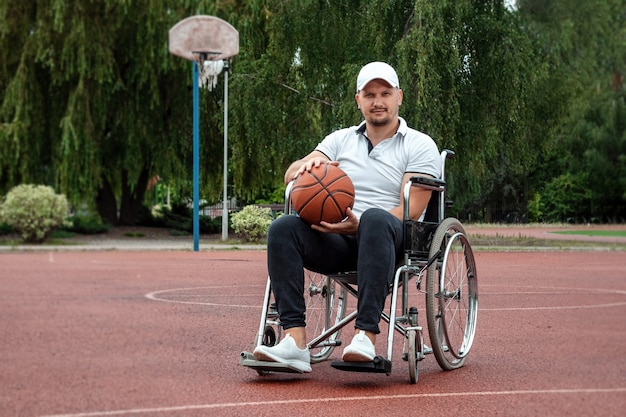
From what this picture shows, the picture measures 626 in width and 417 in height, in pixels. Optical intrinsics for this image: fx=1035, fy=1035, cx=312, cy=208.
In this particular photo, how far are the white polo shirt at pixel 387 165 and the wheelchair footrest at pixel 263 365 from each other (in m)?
0.89

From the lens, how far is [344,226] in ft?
16.0

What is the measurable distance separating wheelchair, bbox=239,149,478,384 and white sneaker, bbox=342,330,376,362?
0.09 ft

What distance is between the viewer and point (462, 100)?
67.7 ft

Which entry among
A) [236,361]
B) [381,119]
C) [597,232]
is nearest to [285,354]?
[236,361]

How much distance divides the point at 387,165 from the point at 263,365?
4.04ft

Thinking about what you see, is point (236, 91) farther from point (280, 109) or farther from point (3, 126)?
point (3, 126)

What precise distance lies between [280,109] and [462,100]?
4.56 meters

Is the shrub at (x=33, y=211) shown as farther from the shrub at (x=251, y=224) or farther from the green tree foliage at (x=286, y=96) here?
the shrub at (x=251, y=224)

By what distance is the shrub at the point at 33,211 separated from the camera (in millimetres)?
21312

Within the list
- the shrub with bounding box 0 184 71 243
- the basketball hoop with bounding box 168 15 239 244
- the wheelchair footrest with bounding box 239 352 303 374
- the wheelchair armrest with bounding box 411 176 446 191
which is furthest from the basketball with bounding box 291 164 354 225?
the shrub with bounding box 0 184 71 243

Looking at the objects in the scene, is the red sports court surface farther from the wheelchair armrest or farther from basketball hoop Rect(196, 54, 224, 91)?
basketball hoop Rect(196, 54, 224, 91)

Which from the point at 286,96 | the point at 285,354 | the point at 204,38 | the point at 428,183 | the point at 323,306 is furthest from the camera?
the point at 286,96

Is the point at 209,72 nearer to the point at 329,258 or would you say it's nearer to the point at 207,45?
the point at 207,45

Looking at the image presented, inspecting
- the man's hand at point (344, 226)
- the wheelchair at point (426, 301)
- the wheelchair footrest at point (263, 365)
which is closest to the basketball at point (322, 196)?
the man's hand at point (344, 226)
